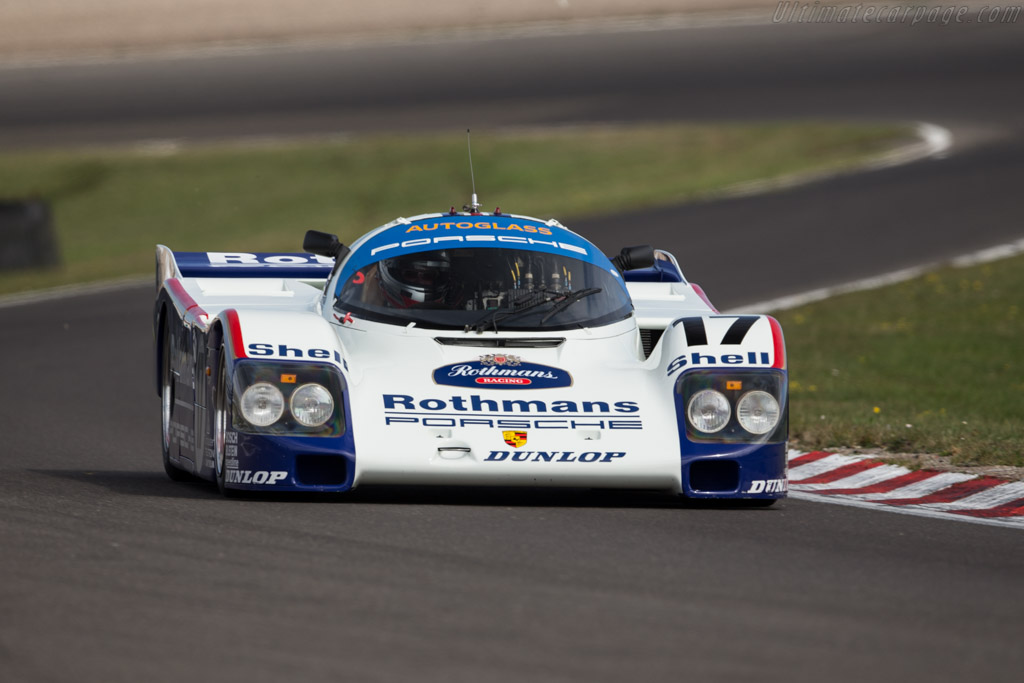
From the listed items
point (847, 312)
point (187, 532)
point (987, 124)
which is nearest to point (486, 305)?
point (187, 532)

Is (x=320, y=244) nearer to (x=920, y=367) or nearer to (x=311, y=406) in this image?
(x=311, y=406)

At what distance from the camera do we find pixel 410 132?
32656 mm

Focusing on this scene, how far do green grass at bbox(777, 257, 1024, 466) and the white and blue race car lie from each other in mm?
2234

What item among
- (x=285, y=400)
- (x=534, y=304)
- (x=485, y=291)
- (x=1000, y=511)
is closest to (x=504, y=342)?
(x=534, y=304)

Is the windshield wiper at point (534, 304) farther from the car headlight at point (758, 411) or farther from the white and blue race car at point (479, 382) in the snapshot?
the car headlight at point (758, 411)

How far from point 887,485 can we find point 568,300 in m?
2.01

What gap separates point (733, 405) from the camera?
769cm

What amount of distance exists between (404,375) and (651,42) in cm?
3544

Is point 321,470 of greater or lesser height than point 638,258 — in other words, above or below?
below

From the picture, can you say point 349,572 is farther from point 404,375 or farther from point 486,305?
point 486,305

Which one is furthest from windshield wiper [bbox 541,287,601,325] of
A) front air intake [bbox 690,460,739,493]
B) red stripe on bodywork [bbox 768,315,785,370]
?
front air intake [bbox 690,460,739,493]

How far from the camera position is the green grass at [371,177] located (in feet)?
87.6

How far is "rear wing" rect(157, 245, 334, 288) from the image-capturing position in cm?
1012

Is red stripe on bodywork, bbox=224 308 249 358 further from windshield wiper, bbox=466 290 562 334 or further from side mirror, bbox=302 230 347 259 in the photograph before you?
side mirror, bbox=302 230 347 259
